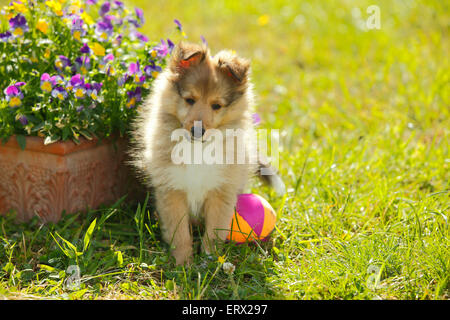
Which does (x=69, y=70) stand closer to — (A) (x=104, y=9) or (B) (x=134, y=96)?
(B) (x=134, y=96)

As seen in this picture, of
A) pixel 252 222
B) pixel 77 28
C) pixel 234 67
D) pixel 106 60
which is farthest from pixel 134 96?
pixel 252 222

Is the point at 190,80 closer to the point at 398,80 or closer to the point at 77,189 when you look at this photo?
the point at 77,189

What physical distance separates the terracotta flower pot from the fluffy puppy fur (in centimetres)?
39

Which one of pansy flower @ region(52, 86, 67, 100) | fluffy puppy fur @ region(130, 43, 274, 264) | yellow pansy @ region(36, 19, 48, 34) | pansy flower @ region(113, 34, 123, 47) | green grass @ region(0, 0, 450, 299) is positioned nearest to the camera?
green grass @ region(0, 0, 450, 299)

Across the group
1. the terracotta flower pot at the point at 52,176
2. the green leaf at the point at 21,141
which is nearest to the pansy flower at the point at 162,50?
the terracotta flower pot at the point at 52,176

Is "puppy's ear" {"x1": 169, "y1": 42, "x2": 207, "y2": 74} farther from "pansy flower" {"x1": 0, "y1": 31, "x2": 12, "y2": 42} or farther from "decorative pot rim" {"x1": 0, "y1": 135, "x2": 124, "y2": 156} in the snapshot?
"pansy flower" {"x1": 0, "y1": 31, "x2": 12, "y2": 42}

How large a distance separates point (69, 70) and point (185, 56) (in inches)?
34.3

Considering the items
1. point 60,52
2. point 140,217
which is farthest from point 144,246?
point 60,52

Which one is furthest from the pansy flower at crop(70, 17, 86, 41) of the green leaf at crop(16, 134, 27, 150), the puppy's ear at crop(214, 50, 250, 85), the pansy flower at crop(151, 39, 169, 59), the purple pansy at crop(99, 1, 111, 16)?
the puppy's ear at crop(214, 50, 250, 85)

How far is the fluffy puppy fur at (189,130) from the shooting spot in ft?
9.02

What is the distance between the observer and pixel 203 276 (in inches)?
105

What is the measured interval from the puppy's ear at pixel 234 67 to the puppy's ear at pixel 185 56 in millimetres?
115

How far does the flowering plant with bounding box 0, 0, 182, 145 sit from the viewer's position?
297 centimetres
